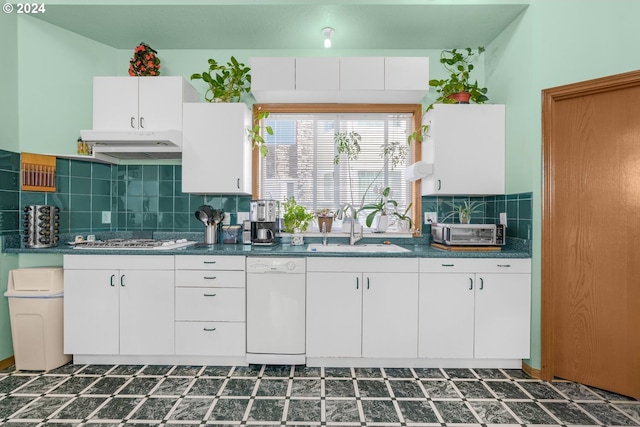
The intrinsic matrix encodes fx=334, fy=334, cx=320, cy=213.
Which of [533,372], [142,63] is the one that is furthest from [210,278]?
[533,372]

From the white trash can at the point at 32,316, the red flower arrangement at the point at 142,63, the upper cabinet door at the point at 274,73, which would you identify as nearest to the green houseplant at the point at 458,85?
the upper cabinet door at the point at 274,73

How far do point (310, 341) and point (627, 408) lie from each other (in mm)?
2059

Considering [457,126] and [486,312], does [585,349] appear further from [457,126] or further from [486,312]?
[457,126]

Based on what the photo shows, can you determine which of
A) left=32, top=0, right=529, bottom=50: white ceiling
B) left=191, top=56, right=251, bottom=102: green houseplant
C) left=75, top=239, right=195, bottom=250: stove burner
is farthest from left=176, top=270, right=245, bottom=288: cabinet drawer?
left=32, top=0, right=529, bottom=50: white ceiling

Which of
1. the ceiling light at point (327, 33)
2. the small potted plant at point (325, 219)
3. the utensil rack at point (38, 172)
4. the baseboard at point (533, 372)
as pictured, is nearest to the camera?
the baseboard at point (533, 372)

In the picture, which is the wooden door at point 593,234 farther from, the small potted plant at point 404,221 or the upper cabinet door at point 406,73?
the small potted plant at point 404,221

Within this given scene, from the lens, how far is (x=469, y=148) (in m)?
2.81

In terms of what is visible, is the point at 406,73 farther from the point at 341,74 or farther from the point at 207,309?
the point at 207,309

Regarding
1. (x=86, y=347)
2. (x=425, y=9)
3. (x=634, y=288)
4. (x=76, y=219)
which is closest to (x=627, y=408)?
(x=634, y=288)

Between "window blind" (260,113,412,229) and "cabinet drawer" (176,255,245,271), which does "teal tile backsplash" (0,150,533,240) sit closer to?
"window blind" (260,113,412,229)

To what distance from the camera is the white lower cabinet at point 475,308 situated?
2502 millimetres

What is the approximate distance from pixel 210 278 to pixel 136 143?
1307mm

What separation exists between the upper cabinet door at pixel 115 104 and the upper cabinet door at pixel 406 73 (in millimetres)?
2163

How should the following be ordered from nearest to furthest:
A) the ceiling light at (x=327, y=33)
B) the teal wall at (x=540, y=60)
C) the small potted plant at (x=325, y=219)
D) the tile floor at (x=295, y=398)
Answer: the tile floor at (x=295, y=398), the teal wall at (x=540, y=60), the ceiling light at (x=327, y=33), the small potted plant at (x=325, y=219)
